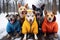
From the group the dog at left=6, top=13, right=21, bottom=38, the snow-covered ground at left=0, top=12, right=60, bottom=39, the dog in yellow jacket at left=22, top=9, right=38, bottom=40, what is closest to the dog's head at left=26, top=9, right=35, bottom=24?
the dog in yellow jacket at left=22, top=9, right=38, bottom=40

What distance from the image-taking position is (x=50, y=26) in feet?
4.96

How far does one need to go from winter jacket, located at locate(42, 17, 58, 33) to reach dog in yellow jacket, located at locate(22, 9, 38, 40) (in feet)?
0.25

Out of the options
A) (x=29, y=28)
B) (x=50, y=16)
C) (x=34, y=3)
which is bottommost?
(x=29, y=28)

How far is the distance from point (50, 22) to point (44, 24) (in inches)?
2.3

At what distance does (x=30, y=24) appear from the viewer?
1515 millimetres

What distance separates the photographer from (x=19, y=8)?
1530 millimetres

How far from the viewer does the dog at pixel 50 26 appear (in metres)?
1.50

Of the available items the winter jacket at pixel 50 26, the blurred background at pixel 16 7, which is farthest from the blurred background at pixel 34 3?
the winter jacket at pixel 50 26

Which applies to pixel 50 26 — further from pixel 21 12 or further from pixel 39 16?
pixel 21 12

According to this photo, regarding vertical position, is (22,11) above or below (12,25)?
above

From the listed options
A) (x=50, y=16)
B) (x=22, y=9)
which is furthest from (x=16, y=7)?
(x=50, y=16)

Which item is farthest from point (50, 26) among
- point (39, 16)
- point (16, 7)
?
point (16, 7)

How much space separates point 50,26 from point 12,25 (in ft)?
1.16

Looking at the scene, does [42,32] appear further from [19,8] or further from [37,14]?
[19,8]
